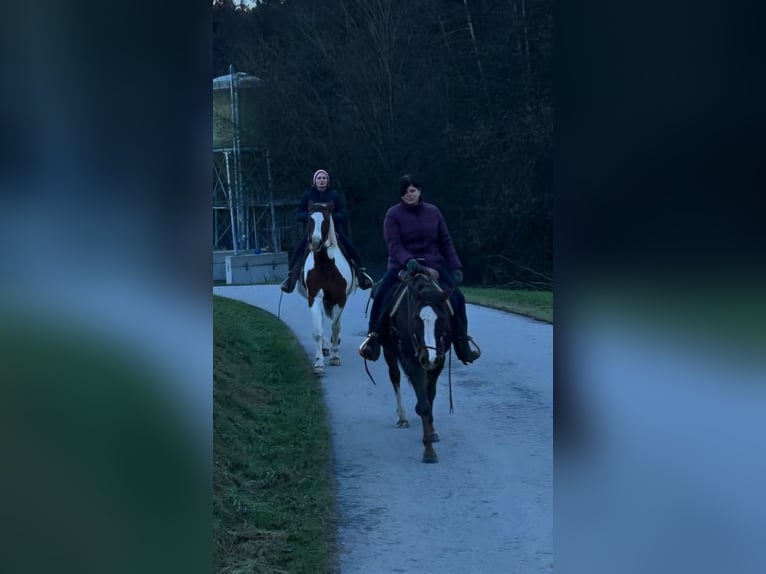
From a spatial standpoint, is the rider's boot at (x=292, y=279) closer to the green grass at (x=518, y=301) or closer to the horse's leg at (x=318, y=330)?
the horse's leg at (x=318, y=330)

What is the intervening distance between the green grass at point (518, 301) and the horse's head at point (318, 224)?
5151mm

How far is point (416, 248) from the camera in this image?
7.42 metres

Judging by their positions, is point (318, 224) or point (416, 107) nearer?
point (318, 224)

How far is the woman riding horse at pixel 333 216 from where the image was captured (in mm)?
10164

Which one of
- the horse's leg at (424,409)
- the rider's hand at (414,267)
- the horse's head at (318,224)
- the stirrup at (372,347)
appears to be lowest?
the horse's leg at (424,409)

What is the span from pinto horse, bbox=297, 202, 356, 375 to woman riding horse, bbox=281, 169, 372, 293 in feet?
0.37

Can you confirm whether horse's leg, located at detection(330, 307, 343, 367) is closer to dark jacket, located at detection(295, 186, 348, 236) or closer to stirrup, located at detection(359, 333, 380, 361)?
dark jacket, located at detection(295, 186, 348, 236)

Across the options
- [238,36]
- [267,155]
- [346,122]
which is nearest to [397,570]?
[238,36]

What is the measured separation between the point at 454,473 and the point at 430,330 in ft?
3.43

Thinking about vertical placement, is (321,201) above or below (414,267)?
above
